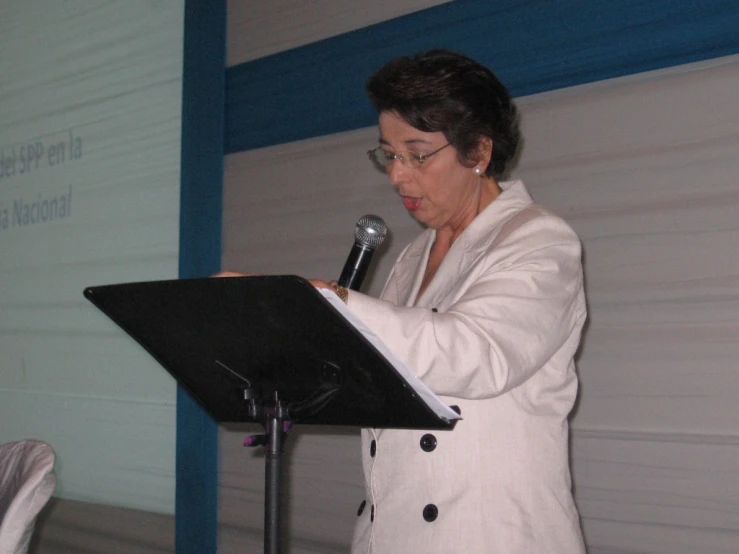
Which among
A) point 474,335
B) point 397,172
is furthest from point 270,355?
point 397,172

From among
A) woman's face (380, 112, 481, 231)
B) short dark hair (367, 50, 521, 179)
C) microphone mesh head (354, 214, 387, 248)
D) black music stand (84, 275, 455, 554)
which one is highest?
short dark hair (367, 50, 521, 179)

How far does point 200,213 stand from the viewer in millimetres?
3422

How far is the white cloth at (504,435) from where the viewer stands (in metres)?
1.46

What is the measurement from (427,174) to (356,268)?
295 mm

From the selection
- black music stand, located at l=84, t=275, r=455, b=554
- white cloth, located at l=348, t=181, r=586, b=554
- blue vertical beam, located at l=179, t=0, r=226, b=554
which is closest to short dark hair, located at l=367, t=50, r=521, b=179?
white cloth, located at l=348, t=181, r=586, b=554

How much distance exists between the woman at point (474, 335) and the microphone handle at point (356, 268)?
0.15 meters

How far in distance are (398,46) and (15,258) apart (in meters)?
2.11

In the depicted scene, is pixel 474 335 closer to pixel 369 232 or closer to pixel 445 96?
pixel 369 232

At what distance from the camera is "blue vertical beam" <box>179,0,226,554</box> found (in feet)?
10.9

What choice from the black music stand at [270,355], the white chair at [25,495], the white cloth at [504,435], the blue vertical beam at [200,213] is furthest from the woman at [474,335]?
the blue vertical beam at [200,213]

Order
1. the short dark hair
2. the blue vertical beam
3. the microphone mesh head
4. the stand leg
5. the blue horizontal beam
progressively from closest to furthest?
the stand leg
the microphone mesh head
the short dark hair
the blue horizontal beam
the blue vertical beam

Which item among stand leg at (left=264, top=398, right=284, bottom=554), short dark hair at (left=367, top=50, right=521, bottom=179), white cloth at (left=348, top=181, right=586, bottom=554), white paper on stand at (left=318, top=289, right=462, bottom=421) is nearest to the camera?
white paper on stand at (left=318, top=289, right=462, bottom=421)

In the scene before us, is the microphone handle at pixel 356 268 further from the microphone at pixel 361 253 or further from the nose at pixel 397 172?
the nose at pixel 397 172

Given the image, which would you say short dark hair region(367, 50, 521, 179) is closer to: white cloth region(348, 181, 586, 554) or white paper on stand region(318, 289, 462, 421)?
white cloth region(348, 181, 586, 554)
